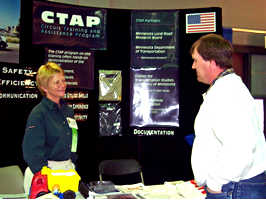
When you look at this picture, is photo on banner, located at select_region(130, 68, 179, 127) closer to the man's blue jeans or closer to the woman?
the woman

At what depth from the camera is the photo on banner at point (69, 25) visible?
3716 millimetres

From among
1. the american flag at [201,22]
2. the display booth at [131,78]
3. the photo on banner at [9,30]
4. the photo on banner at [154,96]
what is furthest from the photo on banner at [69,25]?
the american flag at [201,22]

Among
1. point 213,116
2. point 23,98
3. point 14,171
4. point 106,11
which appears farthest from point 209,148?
point 106,11

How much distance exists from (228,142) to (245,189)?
28 cm

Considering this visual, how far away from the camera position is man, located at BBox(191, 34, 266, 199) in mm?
1768

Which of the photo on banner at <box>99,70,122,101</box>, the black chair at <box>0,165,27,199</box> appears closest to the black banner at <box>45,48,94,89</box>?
the photo on banner at <box>99,70,122,101</box>

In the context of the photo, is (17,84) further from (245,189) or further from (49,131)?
(245,189)

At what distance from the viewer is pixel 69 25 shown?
12.8 ft

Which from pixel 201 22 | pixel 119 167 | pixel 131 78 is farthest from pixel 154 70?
pixel 119 167

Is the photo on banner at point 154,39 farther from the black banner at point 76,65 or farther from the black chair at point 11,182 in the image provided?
the black chair at point 11,182

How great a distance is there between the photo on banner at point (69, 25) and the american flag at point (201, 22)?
942mm

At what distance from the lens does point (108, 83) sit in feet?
13.4

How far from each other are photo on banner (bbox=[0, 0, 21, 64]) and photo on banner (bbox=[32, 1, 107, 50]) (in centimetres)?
17

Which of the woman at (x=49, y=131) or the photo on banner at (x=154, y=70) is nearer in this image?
the woman at (x=49, y=131)
